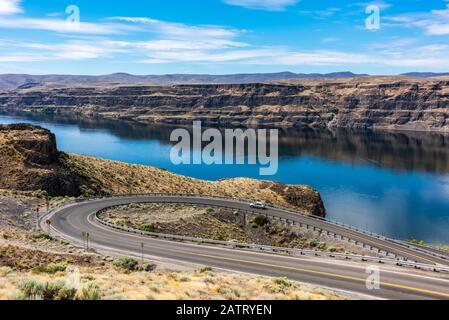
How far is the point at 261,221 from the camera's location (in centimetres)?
5162

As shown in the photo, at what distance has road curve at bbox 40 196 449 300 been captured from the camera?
23.0 m

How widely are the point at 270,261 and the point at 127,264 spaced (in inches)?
393

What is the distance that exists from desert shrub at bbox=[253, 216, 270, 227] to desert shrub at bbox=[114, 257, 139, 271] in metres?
26.6

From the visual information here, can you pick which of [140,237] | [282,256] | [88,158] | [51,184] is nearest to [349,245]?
[282,256]

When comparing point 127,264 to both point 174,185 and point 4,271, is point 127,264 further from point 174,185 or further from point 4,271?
point 174,185

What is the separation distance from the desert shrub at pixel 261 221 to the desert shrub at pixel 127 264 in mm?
26561

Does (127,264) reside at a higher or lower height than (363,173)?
higher

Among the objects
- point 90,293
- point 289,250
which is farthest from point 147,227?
point 90,293

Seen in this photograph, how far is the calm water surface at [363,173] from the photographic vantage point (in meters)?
76.7

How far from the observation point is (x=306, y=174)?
Result: 406 ft

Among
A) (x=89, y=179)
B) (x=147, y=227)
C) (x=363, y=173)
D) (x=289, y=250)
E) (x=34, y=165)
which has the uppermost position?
(x=34, y=165)

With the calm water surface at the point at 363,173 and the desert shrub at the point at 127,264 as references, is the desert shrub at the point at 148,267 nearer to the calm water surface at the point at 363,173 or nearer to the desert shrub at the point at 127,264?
the desert shrub at the point at 127,264

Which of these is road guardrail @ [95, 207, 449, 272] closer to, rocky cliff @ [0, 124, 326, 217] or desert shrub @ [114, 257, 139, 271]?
desert shrub @ [114, 257, 139, 271]

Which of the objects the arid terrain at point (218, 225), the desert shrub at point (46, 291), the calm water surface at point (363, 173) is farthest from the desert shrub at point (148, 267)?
the calm water surface at point (363, 173)
